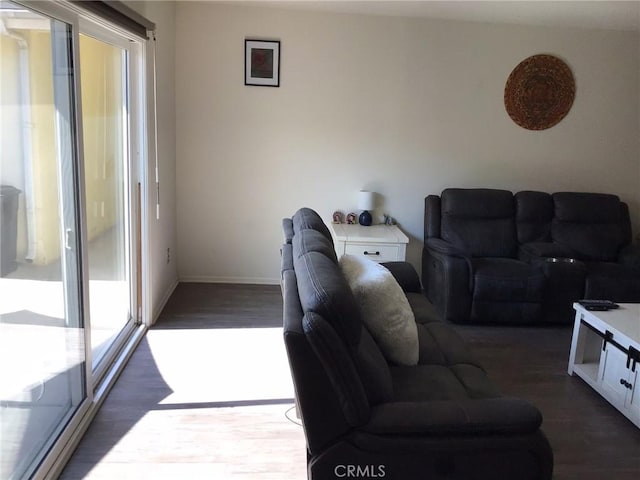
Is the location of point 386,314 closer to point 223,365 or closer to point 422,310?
point 422,310

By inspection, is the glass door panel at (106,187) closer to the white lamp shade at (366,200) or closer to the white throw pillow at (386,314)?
the white throw pillow at (386,314)

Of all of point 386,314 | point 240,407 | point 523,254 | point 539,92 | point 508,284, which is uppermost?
point 539,92

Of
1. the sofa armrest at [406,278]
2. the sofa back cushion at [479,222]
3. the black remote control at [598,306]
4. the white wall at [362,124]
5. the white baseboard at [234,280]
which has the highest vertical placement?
the white wall at [362,124]

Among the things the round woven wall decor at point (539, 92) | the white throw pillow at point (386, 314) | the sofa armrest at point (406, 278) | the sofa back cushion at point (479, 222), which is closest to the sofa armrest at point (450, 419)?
the white throw pillow at point (386, 314)

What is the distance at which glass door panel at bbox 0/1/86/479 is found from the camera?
1.95 metres

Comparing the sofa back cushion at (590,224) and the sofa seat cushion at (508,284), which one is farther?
the sofa back cushion at (590,224)

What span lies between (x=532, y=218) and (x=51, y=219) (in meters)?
3.67

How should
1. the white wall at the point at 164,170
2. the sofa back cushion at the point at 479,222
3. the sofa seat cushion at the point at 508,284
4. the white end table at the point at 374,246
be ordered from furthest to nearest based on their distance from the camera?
the sofa back cushion at the point at 479,222 < the white end table at the point at 374,246 < the sofa seat cushion at the point at 508,284 < the white wall at the point at 164,170

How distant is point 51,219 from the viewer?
2.30 metres

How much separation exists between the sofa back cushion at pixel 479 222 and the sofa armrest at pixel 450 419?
2673 mm

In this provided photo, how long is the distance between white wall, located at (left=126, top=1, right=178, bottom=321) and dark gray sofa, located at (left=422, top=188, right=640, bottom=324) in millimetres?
2117

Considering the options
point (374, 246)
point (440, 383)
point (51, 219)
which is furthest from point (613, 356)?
point (51, 219)

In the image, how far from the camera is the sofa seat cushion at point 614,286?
3.91 m

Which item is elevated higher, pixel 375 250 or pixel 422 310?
pixel 375 250
